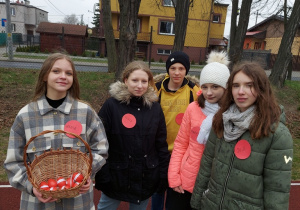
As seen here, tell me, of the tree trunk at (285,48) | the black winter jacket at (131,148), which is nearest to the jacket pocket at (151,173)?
the black winter jacket at (131,148)

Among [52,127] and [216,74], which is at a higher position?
[216,74]

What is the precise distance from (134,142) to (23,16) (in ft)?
168

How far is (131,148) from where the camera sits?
2.17 meters

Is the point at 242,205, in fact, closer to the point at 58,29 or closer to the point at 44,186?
the point at 44,186

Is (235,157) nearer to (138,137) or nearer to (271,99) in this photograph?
(271,99)

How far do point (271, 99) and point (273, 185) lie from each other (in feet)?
1.83

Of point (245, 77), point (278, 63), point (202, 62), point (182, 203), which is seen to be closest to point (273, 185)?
point (245, 77)

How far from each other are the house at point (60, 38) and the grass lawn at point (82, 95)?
10767mm

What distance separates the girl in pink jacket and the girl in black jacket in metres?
0.17

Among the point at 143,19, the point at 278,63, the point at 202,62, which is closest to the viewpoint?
the point at 278,63

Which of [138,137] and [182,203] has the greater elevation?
[138,137]

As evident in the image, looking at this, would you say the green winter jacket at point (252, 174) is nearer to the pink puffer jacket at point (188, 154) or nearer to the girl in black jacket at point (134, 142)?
the pink puffer jacket at point (188, 154)

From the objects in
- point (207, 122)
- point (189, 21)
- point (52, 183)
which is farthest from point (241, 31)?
point (189, 21)

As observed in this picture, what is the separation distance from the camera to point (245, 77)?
169 cm
